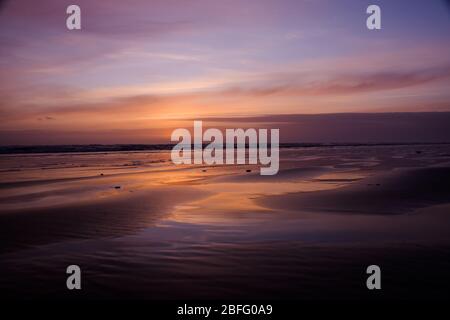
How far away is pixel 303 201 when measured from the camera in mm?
12023

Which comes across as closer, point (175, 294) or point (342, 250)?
point (175, 294)

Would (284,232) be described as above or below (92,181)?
below

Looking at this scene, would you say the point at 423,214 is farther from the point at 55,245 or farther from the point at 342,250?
the point at 55,245

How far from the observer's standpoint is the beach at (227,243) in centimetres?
531

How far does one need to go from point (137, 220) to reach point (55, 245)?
2358 mm

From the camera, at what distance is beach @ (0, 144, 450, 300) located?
531 cm

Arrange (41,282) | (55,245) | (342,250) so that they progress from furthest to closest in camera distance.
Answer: (55,245), (342,250), (41,282)

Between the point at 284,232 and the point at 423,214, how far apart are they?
12.7ft

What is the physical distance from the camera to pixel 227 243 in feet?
24.4

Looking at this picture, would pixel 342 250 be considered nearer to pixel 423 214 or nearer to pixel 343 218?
pixel 343 218
